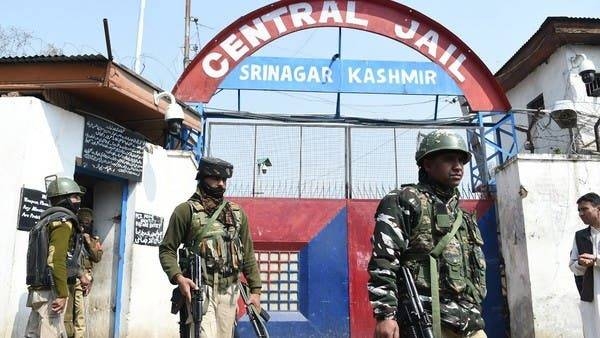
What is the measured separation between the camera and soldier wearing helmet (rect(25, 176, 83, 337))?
4562mm

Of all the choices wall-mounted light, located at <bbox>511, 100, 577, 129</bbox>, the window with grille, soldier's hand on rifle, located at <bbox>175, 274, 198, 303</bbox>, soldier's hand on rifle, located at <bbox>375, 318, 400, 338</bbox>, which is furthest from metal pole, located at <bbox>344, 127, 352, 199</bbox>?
soldier's hand on rifle, located at <bbox>375, 318, 400, 338</bbox>

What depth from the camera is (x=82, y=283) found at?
21.0 ft

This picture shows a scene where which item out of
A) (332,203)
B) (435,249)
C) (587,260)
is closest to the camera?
(435,249)

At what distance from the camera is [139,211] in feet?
25.6

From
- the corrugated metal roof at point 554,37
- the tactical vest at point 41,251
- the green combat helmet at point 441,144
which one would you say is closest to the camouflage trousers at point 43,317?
the tactical vest at point 41,251

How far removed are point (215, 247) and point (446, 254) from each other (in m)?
1.85

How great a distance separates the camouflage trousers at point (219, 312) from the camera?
12.9 feet

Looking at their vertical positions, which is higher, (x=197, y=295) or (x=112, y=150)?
(x=112, y=150)

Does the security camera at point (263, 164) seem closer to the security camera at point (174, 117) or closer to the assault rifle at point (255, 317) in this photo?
the security camera at point (174, 117)

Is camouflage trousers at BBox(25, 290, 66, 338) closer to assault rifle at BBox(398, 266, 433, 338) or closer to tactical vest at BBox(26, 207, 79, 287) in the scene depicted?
tactical vest at BBox(26, 207, 79, 287)

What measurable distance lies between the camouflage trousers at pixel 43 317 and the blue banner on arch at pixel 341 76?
5.51 metres

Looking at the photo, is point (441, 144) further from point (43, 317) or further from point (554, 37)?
point (554, 37)

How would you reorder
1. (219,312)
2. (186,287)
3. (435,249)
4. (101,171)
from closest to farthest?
(435,249) → (186,287) → (219,312) → (101,171)

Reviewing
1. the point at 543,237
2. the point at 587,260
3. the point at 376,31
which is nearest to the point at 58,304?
the point at 587,260
